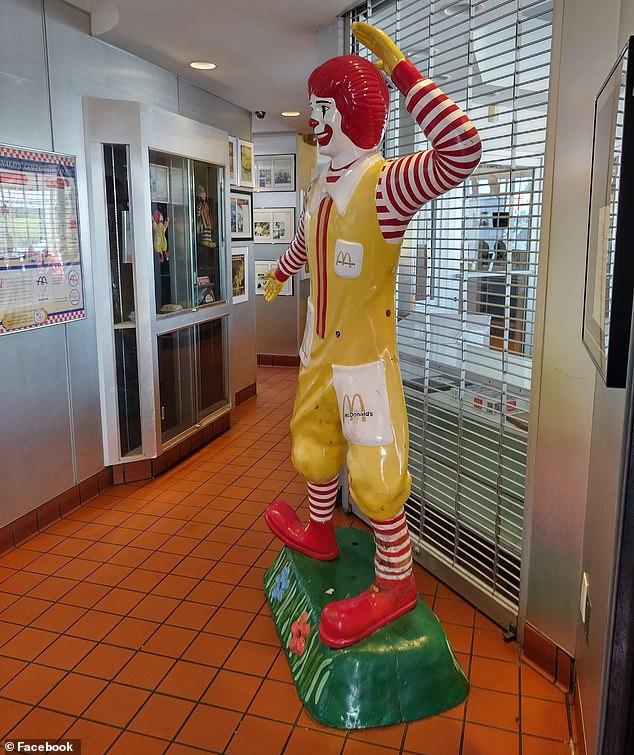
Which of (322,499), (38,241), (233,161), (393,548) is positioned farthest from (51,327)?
(233,161)

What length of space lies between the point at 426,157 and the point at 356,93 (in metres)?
0.36

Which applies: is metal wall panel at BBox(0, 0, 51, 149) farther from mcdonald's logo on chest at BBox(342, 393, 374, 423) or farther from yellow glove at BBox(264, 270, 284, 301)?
mcdonald's logo on chest at BBox(342, 393, 374, 423)

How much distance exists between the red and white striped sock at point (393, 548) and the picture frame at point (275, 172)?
546 centimetres

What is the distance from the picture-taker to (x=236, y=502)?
3.66 meters

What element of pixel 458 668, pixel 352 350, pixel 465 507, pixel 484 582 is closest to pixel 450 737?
pixel 458 668

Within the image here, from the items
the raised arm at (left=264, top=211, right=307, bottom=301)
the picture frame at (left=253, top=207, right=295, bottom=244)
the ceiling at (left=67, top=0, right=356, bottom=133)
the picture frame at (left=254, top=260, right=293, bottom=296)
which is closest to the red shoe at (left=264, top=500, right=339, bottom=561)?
the raised arm at (left=264, top=211, right=307, bottom=301)

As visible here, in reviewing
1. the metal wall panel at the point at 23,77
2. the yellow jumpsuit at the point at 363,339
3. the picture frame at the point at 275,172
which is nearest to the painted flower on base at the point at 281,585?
the yellow jumpsuit at the point at 363,339

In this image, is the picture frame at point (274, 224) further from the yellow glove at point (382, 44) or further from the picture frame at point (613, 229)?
the picture frame at point (613, 229)

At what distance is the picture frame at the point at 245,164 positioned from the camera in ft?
17.8

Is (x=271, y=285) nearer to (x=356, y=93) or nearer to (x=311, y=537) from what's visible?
(x=356, y=93)

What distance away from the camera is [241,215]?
554 centimetres

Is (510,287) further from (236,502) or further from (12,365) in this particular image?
(12,365)

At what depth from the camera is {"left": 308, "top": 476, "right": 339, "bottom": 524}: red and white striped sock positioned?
2.52m

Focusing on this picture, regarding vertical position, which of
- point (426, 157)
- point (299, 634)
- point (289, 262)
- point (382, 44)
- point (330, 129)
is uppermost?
point (382, 44)
